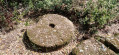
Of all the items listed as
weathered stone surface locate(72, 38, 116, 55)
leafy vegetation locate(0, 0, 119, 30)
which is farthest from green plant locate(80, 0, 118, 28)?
weathered stone surface locate(72, 38, 116, 55)

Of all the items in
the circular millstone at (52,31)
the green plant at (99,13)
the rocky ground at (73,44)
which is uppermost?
the green plant at (99,13)

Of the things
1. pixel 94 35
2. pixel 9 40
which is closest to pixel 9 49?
pixel 9 40

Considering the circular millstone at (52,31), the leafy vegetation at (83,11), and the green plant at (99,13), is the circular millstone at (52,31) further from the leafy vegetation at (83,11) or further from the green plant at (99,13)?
the green plant at (99,13)

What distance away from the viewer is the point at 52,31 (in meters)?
4.34

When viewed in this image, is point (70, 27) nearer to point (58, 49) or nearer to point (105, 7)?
point (58, 49)

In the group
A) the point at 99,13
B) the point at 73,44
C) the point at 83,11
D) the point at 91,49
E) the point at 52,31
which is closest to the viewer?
the point at 91,49

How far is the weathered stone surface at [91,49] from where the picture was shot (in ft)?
12.8

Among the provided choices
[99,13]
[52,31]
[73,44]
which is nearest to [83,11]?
[99,13]

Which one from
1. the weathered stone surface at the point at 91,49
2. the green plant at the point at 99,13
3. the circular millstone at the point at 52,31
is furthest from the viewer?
the green plant at the point at 99,13

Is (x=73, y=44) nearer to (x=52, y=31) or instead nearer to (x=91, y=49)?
(x=91, y=49)

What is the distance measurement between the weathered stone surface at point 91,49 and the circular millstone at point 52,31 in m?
0.48

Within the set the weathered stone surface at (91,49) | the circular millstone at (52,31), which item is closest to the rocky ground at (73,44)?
the weathered stone surface at (91,49)

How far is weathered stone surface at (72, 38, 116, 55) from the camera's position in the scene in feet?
12.8

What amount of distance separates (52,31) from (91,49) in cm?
129
